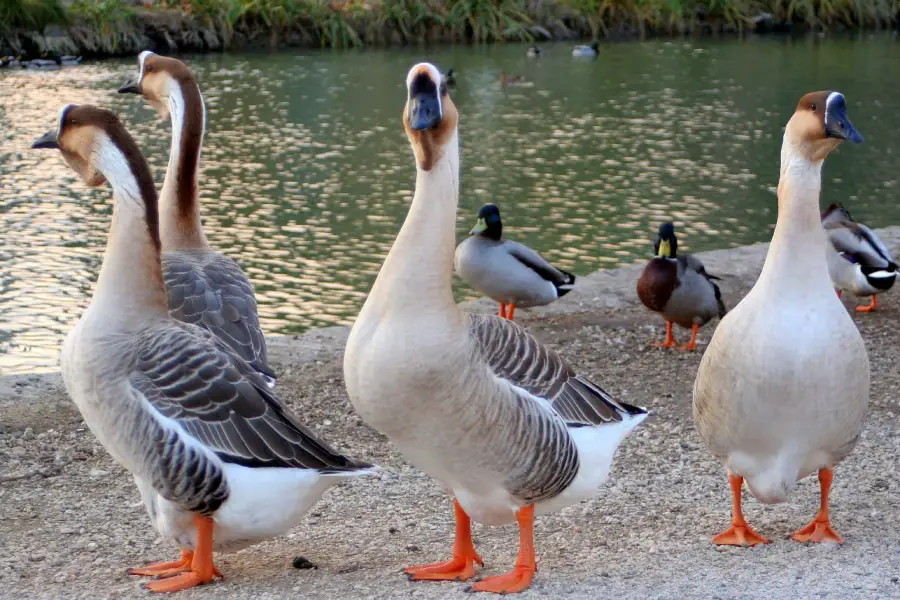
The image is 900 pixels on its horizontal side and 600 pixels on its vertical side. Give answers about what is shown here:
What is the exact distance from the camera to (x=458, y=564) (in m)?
4.58

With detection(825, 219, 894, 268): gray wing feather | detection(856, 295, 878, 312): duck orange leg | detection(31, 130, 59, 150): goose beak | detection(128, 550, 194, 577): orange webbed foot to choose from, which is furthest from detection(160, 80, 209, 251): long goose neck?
detection(856, 295, 878, 312): duck orange leg

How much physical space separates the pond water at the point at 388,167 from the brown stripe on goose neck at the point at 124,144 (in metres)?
5.01

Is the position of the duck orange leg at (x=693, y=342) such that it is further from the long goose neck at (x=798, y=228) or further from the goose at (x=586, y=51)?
the goose at (x=586, y=51)

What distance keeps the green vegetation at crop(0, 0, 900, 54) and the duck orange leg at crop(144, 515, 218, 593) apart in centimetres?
2928

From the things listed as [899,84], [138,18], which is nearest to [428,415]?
[899,84]

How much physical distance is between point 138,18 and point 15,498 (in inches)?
1172

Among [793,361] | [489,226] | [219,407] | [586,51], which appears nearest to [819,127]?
[793,361]

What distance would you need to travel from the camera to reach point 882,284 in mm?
9648

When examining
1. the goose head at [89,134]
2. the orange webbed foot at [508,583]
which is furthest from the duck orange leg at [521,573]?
the goose head at [89,134]

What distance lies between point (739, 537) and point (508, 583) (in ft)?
3.81

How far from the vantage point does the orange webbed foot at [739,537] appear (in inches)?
190

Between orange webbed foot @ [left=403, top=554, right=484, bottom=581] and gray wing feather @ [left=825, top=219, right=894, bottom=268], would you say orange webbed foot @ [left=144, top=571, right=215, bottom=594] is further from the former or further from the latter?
gray wing feather @ [left=825, top=219, right=894, bottom=268]

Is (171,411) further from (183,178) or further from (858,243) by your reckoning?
(858,243)

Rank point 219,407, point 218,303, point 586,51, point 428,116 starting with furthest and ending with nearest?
1. point 586,51
2. point 218,303
3. point 219,407
4. point 428,116
